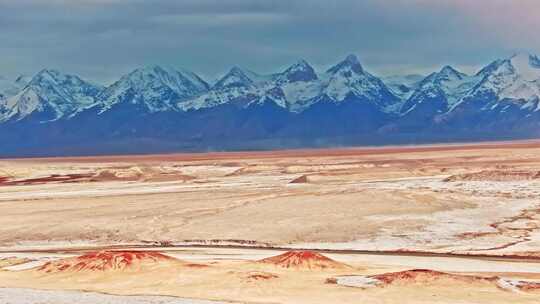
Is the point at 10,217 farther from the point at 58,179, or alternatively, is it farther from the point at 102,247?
the point at 58,179

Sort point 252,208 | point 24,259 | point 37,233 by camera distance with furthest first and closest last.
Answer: point 252,208 < point 37,233 < point 24,259

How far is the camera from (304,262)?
3938cm

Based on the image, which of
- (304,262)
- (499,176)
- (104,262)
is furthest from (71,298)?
(499,176)

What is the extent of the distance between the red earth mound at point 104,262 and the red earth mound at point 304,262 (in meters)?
4.48

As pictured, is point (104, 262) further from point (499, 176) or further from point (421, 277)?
point (499, 176)

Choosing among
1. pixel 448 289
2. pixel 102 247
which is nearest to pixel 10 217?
pixel 102 247

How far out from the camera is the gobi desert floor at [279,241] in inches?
1371

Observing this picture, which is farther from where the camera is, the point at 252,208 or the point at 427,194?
the point at 427,194

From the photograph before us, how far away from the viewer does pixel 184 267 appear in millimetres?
39000

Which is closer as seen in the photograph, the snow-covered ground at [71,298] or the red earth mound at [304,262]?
the snow-covered ground at [71,298]

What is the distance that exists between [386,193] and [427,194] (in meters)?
3.08

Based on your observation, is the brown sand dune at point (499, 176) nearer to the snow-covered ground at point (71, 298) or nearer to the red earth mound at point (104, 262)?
the red earth mound at point (104, 262)

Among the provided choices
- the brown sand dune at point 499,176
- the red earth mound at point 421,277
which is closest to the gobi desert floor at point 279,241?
the red earth mound at point 421,277

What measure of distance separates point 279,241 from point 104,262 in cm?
1621
